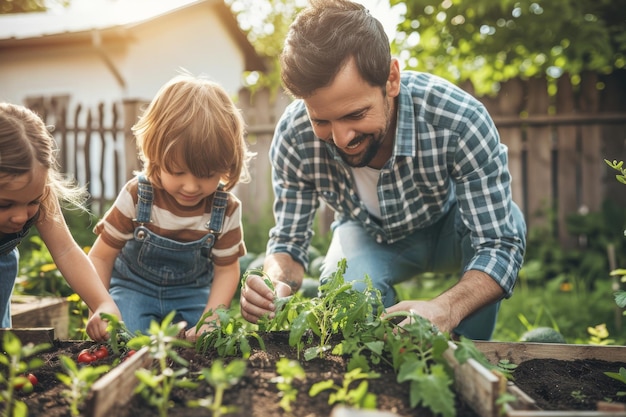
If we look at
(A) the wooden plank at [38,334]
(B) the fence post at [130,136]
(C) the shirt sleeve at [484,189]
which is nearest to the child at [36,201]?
(A) the wooden plank at [38,334]

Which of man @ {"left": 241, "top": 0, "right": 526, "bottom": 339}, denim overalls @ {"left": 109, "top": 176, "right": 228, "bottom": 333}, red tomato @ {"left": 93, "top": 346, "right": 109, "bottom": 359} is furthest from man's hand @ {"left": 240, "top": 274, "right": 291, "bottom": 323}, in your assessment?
denim overalls @ {"left": 109, "top": 176, "right": 228, "bottom": 333}

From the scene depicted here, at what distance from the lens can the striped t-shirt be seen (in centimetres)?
284

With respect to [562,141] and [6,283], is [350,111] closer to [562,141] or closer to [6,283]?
[6,283]

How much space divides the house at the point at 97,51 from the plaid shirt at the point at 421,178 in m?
8.07

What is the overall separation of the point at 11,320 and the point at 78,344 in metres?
0.92

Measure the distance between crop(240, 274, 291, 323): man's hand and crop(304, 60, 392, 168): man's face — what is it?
739mm

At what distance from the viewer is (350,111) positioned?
249 cm

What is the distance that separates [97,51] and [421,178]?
9.81 metres

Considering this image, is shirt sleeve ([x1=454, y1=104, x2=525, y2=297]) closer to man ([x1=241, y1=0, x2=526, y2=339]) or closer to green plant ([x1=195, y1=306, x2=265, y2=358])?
man ([x1=241, y1=0, x2=526, y2=339])

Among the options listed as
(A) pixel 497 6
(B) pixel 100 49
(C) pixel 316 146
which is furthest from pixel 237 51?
(C) pixel 316 146

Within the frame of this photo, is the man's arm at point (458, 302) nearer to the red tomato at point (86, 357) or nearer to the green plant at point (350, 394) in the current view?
the green plant at point (350, 394)

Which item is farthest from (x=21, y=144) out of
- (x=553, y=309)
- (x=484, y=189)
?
(x=553, y=309)

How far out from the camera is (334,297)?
1.92 meters

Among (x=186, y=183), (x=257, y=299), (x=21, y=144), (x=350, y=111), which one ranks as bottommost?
(x=257, y=299)
